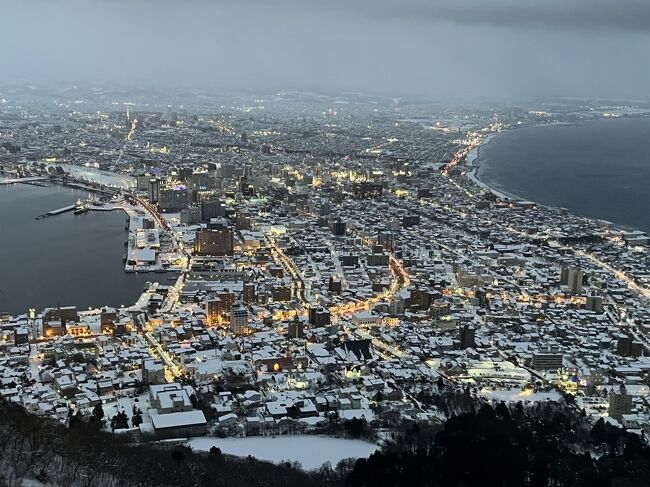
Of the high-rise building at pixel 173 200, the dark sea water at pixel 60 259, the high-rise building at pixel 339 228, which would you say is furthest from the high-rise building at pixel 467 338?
the high-rise building at pixel 173 200

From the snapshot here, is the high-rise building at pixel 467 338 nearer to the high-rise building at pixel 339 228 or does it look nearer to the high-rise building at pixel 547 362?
the high-rise building at pixel 547 362

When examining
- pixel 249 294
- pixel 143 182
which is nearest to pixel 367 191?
pixel 143 182

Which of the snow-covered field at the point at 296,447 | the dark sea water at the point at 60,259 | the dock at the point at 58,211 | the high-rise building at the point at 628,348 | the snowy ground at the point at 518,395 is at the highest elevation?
the high-rise building at the point at 628,348

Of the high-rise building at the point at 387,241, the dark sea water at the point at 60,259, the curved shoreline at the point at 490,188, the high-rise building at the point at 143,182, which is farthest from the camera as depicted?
the high-rise building at the point at 143,182

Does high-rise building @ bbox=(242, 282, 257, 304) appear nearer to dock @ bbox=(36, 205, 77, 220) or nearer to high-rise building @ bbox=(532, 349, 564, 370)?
high-rise building @ bbox=(532, 349, 564, 370)

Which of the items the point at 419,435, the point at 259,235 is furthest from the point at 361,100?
the point at 419,435

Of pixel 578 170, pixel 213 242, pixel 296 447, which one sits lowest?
pixel 296 447

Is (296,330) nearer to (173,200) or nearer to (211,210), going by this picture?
(211,210)
